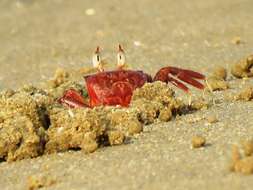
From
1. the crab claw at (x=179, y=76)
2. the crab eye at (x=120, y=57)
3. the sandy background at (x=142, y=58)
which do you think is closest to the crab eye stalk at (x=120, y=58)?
the crab eye at (x=120, y=57)

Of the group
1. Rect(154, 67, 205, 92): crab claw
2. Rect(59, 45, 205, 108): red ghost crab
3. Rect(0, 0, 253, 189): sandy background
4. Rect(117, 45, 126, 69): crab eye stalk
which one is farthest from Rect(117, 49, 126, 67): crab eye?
Rect(0, 0, 253, 189): sandy background

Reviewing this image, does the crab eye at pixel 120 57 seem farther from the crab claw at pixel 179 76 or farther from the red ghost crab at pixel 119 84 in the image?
the crab claw at pixel 179 76

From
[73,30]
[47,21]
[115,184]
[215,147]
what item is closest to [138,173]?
[115,184]

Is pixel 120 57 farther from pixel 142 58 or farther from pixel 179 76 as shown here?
pixel 142 58

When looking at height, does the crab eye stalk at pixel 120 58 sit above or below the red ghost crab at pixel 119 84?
above

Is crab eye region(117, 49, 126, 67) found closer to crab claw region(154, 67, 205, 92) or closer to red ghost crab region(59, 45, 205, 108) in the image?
red ghost crab region(59, 45, 205, 108)

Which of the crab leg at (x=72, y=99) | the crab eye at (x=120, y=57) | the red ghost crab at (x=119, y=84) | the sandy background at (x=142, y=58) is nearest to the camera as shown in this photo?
the sandy background at (x=142, y=58)

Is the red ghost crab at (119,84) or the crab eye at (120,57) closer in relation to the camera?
the red ghost crab at (119,84)
